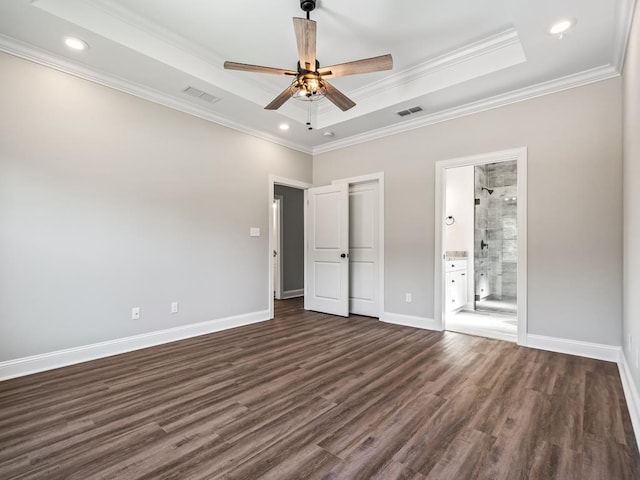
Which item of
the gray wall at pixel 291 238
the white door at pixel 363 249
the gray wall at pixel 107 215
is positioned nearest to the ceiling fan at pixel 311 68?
the gray wall at pixel 107 215

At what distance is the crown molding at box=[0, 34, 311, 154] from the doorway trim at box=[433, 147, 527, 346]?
274 cm

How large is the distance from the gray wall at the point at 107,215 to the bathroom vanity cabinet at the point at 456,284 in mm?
3094

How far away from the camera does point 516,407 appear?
2.19 metres

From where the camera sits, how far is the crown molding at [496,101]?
3.12 m

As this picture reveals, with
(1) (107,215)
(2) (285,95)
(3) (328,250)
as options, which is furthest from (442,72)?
(1) (107,215)

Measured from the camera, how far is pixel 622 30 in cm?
A: 250

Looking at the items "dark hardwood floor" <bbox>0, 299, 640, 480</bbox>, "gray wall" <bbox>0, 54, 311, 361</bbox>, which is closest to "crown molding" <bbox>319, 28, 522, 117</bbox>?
"gray wall" <bbox>0, 54, 311, 361</bbox>

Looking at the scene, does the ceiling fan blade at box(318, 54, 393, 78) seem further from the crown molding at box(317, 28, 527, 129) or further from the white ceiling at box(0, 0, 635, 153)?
the crown molding at box(317, 28, 527, 129)

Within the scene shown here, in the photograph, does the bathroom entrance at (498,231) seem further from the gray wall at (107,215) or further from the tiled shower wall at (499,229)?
the gray wall at (107,215)

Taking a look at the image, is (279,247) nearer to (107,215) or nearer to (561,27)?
(107,215)

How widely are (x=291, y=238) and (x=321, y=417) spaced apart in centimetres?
519

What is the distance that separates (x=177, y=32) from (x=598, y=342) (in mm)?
5024

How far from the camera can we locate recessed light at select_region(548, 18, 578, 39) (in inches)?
96.4

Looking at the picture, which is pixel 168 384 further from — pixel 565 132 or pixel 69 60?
pixel 565 132
